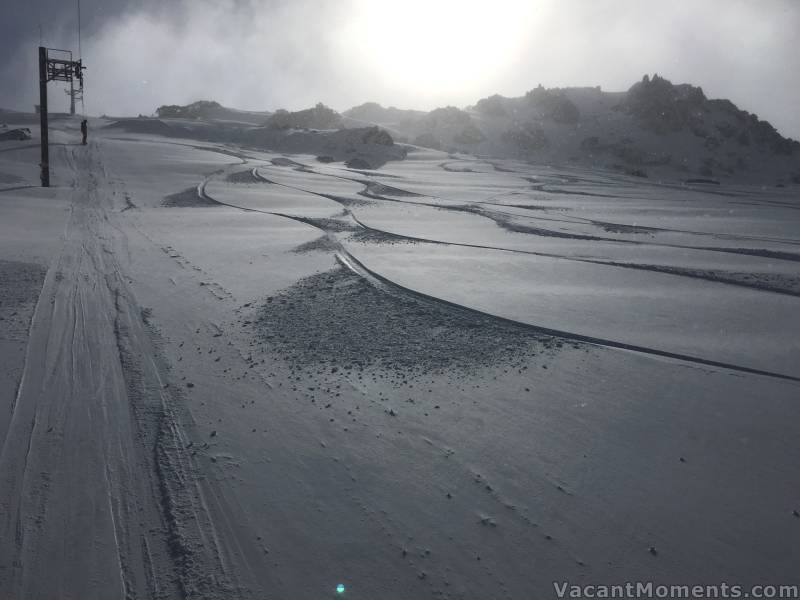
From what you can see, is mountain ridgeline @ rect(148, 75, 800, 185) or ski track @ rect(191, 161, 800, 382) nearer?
ski track @ rect(191, 161, 800, 382)

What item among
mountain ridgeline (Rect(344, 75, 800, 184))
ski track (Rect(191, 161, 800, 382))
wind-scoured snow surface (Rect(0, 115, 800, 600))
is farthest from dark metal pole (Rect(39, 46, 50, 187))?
mountain ridgeline (Rect(344, 75, 800, 184))

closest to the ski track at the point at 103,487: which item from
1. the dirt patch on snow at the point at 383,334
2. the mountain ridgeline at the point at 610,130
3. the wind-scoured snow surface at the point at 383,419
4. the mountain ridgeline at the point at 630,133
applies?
the wind-scoured snow surface at the point at 383,419

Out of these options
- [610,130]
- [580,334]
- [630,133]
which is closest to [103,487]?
[580,334]

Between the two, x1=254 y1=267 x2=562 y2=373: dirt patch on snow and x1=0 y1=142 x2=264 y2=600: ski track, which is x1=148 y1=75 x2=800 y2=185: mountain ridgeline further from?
x1=0 y1=142 x2=264 y2=600: ski track

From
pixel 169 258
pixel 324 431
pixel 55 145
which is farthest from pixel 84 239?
pixel 55 145

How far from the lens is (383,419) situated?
152 inches

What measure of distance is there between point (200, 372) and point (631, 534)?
3.52 metres

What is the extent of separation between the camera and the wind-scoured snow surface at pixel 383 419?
2641mm

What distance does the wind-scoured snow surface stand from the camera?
104 inches

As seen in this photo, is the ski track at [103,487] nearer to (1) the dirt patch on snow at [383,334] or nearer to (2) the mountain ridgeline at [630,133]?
(1) the dirt patch on snow at [383,334]

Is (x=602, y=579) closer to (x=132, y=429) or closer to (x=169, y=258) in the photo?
(x=132, y=429)

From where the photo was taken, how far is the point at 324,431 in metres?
3.70

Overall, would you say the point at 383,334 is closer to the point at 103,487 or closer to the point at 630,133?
the point at 103,487

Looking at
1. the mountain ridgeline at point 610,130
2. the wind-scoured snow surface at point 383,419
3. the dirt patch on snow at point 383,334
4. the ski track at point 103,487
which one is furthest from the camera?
the mountain ridgeline at point 610,130
